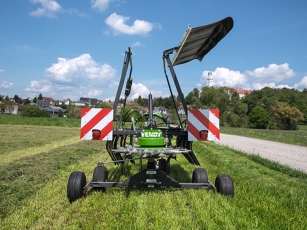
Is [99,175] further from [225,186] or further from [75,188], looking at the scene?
[225,186]

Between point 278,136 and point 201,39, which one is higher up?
point 201,39

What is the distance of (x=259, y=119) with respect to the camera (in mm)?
82062

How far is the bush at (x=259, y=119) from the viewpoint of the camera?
8162 centimetres

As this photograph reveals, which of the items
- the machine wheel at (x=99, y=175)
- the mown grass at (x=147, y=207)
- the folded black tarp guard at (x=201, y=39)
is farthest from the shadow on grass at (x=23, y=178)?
the folded black tarp guard at (x=201, y=39)

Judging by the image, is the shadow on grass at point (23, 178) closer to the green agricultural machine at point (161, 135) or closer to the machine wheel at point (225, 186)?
the green agricultural machine at point (161, 135)

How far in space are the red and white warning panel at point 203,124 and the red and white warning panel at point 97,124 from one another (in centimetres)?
156

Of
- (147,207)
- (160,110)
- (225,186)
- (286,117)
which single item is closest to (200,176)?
(225,186)

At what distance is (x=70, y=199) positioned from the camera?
4.64m

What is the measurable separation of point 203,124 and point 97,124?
2052 millimetres

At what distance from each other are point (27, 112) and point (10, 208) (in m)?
63.8

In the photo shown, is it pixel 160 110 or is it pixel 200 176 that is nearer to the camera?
pixel 200 176

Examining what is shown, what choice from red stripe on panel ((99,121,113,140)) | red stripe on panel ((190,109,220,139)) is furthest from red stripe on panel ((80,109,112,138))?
red stripe on panel ((190,109,220,139))

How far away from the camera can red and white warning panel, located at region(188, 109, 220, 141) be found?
5.30 m

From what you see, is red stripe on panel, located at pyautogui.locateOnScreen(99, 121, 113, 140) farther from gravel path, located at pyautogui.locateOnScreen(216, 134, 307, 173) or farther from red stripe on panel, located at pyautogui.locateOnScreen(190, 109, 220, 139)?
gravel path, located at pyautogui.locateOnScreen(216, 134, 307, 173)
